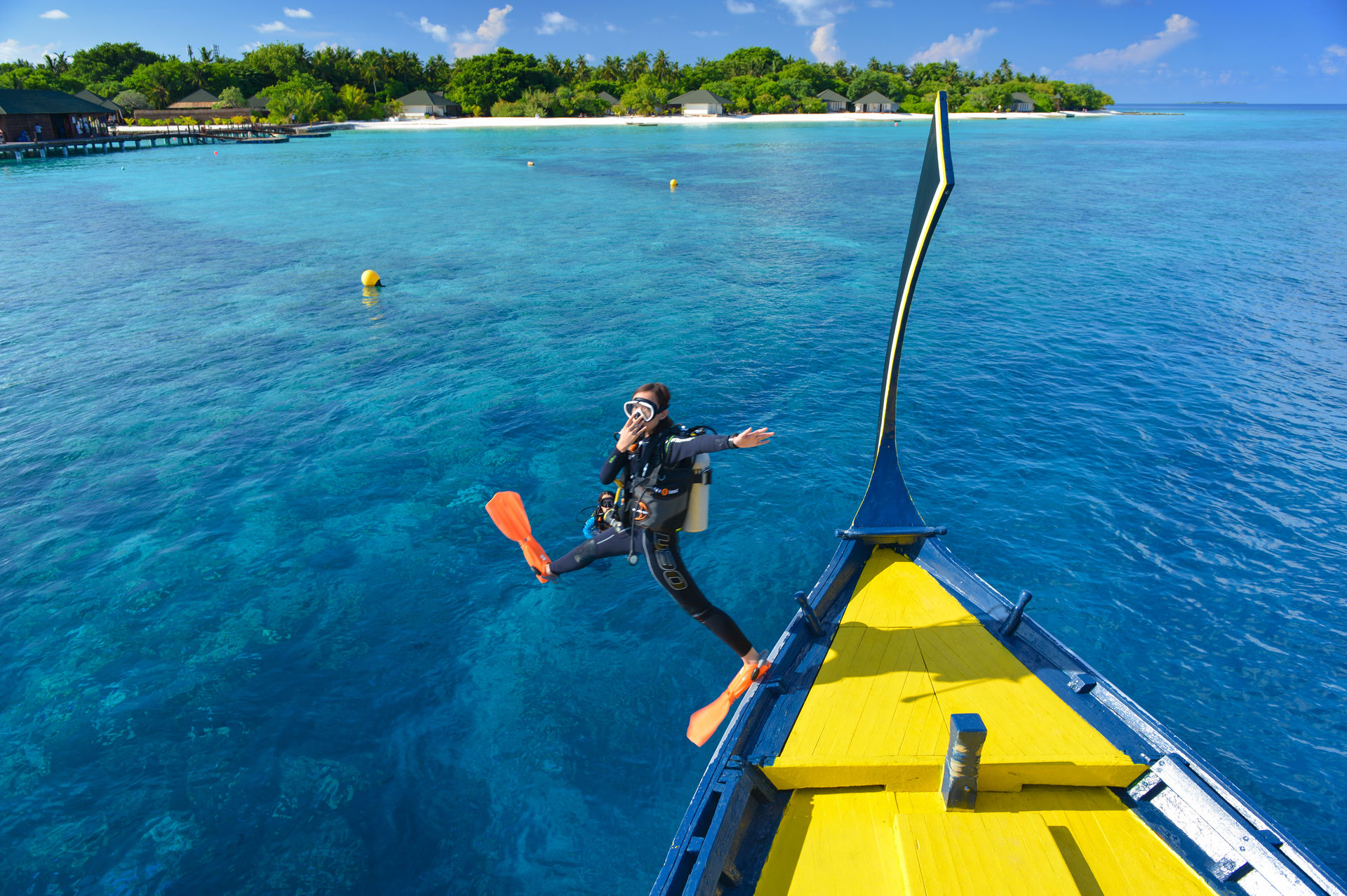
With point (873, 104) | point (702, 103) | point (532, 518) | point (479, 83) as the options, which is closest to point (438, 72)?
point (479, 83)

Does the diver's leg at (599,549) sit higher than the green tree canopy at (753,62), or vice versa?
the green tree canopy at (753,62)

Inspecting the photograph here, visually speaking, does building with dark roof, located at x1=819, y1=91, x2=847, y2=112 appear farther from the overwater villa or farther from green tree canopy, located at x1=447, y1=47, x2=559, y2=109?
the overwater villa

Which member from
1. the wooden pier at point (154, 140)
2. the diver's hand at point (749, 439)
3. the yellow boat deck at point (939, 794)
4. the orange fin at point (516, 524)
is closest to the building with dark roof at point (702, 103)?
the wooden pier at point (154, 140)

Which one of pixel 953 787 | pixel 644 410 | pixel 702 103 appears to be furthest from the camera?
pixel 702 103

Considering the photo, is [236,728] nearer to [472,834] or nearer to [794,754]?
[472,834]

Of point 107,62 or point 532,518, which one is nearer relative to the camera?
point 532,518

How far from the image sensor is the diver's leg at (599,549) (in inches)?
293

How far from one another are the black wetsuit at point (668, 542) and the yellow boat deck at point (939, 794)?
1.21m

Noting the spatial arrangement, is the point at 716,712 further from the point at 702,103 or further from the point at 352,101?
the point at 702,103

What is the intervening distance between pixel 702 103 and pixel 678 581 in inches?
6476

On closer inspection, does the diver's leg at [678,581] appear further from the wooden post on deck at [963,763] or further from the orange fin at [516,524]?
the wooden post on deck at [963,763]

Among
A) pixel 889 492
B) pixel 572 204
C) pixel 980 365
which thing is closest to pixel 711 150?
pixel 572 204

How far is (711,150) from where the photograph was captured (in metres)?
85.5

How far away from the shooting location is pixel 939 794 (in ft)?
17.8
